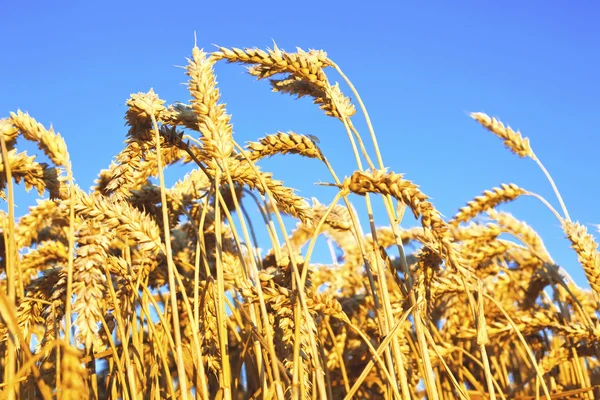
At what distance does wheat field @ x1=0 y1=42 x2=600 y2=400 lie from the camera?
181 centimetres

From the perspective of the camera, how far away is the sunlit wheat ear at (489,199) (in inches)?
134

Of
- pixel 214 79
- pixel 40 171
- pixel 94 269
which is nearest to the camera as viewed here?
pixel 94 269

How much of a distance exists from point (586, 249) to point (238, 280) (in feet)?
5.44

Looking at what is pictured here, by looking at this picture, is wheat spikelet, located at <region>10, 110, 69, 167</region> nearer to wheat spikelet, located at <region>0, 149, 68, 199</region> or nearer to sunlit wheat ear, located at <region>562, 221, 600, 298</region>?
wheat spikelet, located at <region>0, 149, 68, 199</region>

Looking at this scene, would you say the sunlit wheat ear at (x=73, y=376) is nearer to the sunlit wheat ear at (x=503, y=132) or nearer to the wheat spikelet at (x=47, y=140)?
the wheat spikelet at (x=47, y=140)

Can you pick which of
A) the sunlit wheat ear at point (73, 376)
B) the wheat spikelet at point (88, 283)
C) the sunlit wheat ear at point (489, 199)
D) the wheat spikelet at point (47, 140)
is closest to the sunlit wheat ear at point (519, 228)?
the sunlit wheat ear at point (489, 199)

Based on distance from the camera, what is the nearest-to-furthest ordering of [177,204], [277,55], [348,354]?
[277,55] → [177,204] → [348,354]

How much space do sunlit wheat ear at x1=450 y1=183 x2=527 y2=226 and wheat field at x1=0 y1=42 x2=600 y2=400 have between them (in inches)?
0.4

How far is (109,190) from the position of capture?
100 inches

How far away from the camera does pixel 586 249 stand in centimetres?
301

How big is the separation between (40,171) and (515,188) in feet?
7.98

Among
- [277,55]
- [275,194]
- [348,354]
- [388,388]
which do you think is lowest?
[388,388]

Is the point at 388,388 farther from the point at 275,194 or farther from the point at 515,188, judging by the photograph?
the point at 515,188

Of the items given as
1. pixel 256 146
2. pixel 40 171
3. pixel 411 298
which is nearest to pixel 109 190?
pixel 40 171
